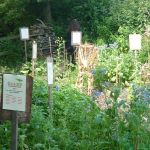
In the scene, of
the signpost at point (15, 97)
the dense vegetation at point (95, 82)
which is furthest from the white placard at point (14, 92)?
the dense vegetation at point (95, 82)

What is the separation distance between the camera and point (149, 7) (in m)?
13.6

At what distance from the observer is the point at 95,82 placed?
9.23 m

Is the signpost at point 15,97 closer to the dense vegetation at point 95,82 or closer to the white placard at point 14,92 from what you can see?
the white placard at point 14,92

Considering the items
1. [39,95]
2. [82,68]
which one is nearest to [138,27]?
[82,68]

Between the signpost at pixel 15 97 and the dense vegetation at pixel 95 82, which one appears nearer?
the signpost at pixel 15 97

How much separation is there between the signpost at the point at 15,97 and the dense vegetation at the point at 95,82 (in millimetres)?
704

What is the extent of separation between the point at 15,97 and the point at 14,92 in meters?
0.04

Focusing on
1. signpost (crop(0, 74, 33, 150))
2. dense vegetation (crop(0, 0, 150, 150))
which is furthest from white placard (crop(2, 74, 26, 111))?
dense vegetation (crop(0, 0, 150, 150))

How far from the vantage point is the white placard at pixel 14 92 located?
379cm

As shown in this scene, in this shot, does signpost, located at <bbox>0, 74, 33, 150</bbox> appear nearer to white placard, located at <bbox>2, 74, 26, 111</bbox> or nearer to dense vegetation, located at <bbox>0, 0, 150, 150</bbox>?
white placard, located at <bbox>2, 74, 26, 111</bbox>

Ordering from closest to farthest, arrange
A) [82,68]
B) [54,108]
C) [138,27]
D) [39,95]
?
[54,108]
[39,95]
[82,68]
[138,27]

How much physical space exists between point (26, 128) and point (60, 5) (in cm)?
1134

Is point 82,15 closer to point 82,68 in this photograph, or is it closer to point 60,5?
point 60,5

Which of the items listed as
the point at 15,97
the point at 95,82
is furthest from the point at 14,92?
the point at 95,82
